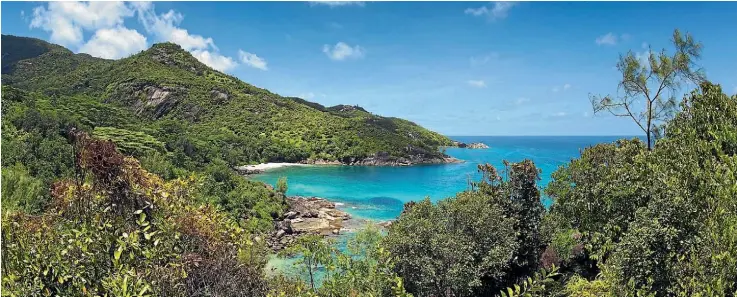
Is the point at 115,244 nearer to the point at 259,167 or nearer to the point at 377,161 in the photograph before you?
the point at 259,167

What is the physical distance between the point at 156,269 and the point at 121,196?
1050 millimetres

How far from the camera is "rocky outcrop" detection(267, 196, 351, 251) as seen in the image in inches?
1359

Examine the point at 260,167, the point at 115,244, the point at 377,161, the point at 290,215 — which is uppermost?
the point at 115,244

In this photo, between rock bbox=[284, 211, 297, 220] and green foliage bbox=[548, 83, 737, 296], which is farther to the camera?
rock bbox=[284, 211, 297, 220]

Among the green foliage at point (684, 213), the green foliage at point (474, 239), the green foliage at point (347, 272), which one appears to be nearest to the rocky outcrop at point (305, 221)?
the green foliage at point (347, 272)

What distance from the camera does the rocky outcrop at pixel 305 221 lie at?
3453 cm

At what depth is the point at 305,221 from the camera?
134 feet

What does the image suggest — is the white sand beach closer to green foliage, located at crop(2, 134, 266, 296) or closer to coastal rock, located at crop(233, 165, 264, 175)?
coastal rock, located at crop(233, 165, 264, 175)

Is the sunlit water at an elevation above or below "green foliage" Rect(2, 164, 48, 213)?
below

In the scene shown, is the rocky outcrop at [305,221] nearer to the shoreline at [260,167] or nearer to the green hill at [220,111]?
the shoreline at [260,167]

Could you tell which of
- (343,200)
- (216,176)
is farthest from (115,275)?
(343,200)

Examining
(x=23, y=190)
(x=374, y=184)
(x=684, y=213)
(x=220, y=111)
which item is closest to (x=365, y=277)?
(x=684, y=213)

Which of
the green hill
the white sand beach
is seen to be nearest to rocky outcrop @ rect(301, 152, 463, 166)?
the green hill

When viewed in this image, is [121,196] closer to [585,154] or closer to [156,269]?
[156,269]
